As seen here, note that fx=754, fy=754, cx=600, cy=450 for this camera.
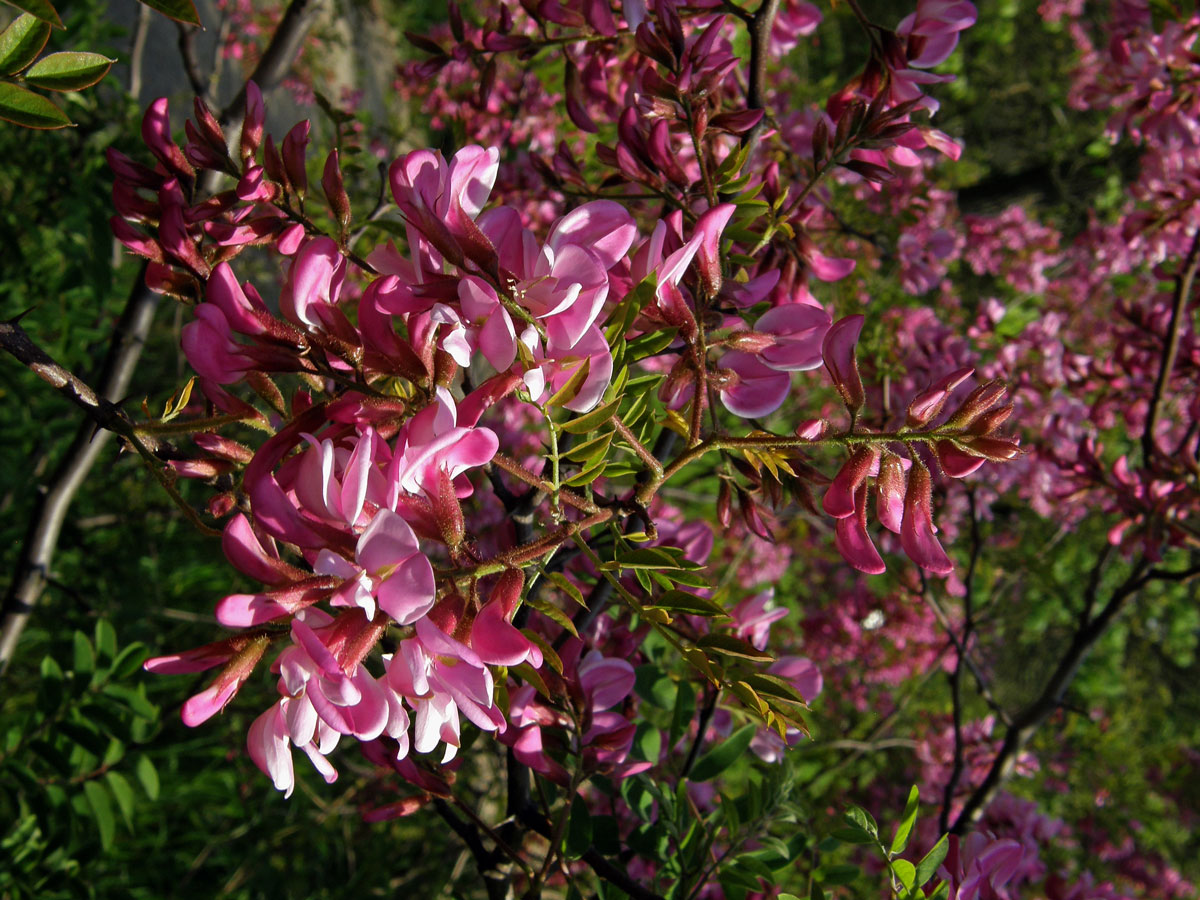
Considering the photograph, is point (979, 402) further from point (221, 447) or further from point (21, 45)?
point (21, 45)

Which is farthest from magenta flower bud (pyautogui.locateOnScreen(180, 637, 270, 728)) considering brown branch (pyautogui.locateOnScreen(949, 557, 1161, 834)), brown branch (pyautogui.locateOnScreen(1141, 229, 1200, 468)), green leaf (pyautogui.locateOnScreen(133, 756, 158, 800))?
brown branch (pyautogui.locateOnScreen(1141, 229, 1200, 468))

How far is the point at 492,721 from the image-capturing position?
405 millimetres

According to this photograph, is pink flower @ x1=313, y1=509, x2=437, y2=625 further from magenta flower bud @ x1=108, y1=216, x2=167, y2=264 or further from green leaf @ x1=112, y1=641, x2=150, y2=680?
green leaf @ x1=112, y1=641, x2=150, y2=680

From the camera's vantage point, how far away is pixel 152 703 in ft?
3.64

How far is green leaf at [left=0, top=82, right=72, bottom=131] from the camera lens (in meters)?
0.42

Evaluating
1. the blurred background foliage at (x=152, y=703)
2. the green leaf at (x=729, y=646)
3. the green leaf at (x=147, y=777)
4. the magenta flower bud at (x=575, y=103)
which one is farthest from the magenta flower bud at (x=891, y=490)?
the green leaf at (x=147, y=777)

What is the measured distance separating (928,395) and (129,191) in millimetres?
561

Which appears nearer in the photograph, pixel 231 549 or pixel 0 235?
pixel 231 549

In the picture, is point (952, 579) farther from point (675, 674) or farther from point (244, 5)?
point (244, 5)

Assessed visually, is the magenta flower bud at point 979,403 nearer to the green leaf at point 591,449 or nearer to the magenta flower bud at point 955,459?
the magenta flower bud at point 955,459

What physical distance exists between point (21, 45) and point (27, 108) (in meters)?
0.04

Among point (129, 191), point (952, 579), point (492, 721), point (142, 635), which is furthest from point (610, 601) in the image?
point (952, 579)

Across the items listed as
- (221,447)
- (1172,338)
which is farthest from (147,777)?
(1172,338)

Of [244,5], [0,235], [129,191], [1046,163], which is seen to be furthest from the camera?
[1046,163]
